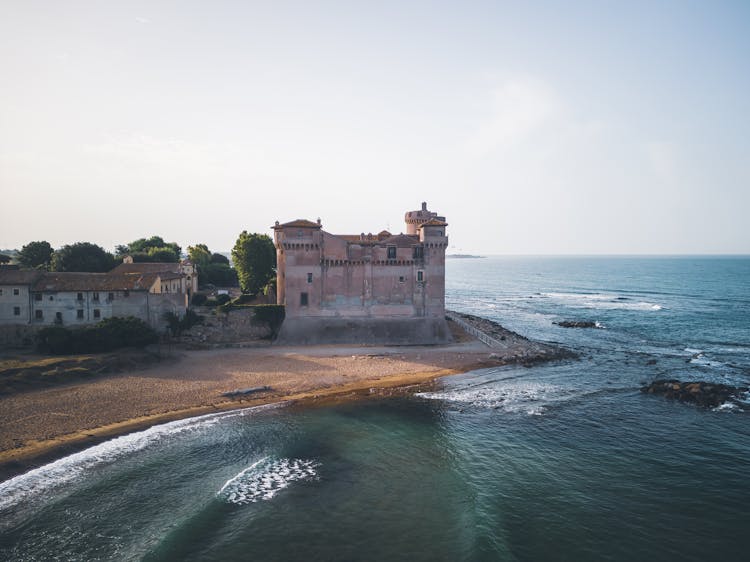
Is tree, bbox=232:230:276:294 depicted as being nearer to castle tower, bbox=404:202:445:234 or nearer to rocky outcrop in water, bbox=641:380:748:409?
castle tower, bbox=404:202:445:234

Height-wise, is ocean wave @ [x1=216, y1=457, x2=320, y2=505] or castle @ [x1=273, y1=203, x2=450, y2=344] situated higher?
castle @ [x1=273, y1=203, x2=450, y2=344]

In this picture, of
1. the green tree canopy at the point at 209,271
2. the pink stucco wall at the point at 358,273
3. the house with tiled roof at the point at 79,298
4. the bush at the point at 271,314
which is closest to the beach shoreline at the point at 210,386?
the bush at the point at 271,314

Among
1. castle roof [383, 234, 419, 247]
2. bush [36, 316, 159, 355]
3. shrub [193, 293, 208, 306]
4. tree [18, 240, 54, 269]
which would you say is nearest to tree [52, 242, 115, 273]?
tree [18, 240, 54, 269]

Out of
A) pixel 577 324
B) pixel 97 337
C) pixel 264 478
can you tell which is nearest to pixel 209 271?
pixel 97 337

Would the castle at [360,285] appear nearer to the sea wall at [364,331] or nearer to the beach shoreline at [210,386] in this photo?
the sea wall at [364,331]

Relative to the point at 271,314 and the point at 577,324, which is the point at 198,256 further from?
the point at 577,324

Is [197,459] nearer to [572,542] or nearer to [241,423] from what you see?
[241,423]

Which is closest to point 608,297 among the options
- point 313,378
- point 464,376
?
point 464,376
